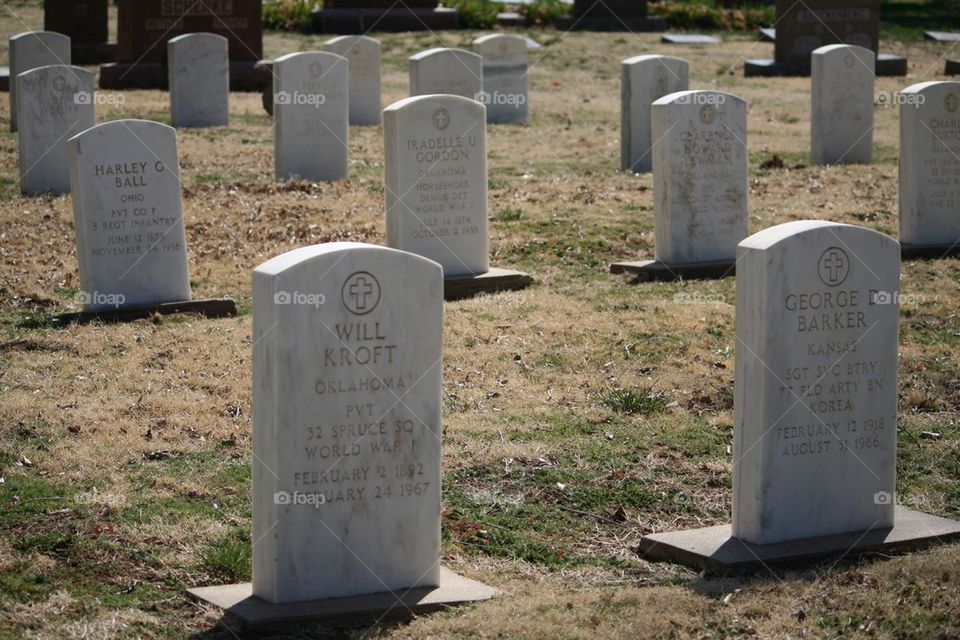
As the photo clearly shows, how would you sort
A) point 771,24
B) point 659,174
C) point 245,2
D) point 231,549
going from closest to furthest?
point 231,549 < point 659,174 < point 245,2 < point 771,24

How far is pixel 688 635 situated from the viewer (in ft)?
16.9

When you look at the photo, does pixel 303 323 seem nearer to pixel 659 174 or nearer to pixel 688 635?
pixel 688 635

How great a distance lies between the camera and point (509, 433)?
25.5ft

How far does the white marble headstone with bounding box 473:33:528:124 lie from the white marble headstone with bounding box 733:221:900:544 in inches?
576

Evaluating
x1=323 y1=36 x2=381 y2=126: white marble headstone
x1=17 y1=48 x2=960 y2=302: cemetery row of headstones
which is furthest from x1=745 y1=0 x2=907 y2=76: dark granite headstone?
x1=17 y1=48 x2=960 y2=302: cemetery row of headstones

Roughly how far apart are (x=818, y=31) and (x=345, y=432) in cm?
2085

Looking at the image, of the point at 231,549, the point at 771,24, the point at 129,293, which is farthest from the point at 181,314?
the point at 771,24

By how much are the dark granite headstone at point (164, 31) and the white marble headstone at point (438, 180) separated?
452 inches

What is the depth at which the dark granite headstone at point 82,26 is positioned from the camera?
79.8 feet

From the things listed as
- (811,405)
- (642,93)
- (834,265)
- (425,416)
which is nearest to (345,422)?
(425,416)

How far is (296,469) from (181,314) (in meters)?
5.24

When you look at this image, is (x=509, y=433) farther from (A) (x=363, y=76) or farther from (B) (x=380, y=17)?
(B) (x=380, y=17)

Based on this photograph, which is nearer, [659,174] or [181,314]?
[181,314]

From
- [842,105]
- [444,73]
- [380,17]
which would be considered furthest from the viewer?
[380,17]
